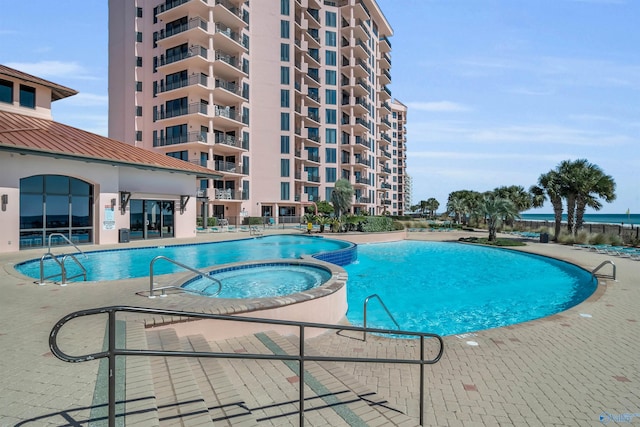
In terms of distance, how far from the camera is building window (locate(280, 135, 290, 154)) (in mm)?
41938

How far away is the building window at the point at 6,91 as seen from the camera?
656 inches

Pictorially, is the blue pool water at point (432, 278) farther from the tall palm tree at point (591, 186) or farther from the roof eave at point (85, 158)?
the tall palm tree at point (591, 186)

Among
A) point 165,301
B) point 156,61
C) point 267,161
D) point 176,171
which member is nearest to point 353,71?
point 267,161

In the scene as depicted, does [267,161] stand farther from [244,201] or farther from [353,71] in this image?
Result: [353,71]

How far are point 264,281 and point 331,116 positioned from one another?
41376mm

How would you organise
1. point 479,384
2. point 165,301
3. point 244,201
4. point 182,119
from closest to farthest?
1. point 479,384
2. point 165,301
3. point 182,119
4. point 244,201

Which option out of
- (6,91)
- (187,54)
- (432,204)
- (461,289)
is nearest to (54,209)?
(6,91)

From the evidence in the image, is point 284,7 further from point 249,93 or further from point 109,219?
point 109,219

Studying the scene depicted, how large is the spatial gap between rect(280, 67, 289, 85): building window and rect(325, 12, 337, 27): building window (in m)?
12.3

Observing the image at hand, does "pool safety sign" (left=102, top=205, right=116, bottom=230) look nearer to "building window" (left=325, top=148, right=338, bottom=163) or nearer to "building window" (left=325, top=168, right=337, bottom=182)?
"building window" (left=325, top=168, right=337, bottom=182)

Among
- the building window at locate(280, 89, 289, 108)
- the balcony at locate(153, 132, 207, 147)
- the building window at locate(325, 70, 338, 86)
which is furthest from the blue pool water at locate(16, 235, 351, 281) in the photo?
the building window at locate(325, 70, 338, 86)

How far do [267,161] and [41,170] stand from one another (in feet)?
87.6

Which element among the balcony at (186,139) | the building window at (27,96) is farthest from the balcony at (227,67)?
the building window at (27,96)

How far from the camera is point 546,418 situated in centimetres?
384
